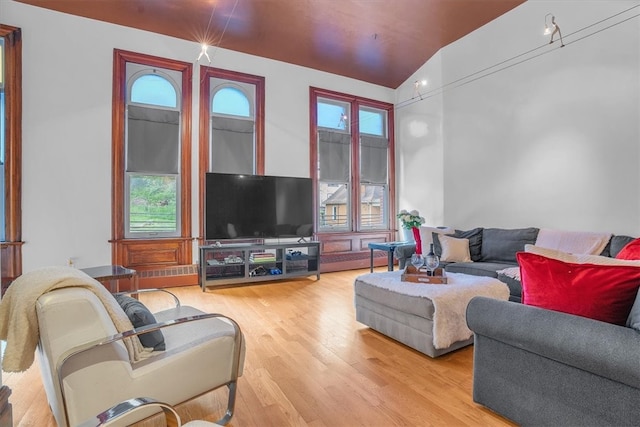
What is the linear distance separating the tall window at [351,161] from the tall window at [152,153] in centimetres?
229

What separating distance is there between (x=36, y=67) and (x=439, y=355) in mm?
5476

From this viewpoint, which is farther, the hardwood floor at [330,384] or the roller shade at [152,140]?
the roller shade at [152,140]

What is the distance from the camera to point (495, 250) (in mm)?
4285

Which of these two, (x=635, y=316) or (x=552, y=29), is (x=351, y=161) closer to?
(x=552, y=29)

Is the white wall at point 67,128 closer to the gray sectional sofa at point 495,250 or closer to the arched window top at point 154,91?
the arched window top at point 154,91

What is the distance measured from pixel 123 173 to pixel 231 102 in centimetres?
193

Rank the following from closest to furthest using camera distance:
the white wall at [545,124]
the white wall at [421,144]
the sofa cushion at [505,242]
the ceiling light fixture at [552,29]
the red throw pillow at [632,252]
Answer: the red throw pillow at [632,252]
the white wall at [545,124]
the ceiling light fixture at [552,29]
the sofa cushion at [505,242]
the white wall at [421,144]

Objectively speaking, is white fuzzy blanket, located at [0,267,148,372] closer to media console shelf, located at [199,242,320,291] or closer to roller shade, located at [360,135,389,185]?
media console shelf, located at [199,242,320,291]

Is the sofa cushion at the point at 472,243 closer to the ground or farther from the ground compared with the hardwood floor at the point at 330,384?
farther from the ground

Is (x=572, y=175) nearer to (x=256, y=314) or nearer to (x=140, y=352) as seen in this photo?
(x=256, y=314)

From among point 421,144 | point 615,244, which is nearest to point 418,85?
point 421,144

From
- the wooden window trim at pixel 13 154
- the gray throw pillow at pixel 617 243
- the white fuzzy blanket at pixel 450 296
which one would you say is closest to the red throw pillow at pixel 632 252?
the white fuzzy blanket at pixel 450 296

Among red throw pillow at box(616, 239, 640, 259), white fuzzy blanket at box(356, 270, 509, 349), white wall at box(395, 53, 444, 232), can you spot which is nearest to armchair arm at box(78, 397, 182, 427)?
white fuzzy blanket at box(356, 270, 509, 349)

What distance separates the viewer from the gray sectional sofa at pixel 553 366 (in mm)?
1223
